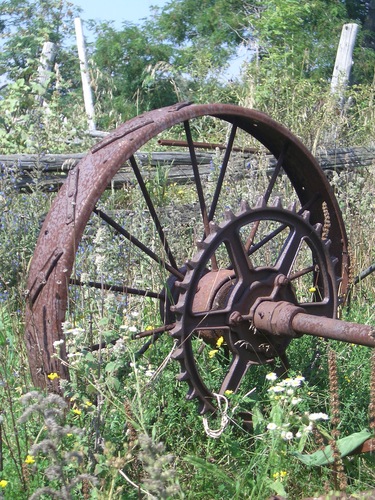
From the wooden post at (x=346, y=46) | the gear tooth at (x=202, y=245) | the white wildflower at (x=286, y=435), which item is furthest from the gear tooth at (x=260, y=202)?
the wooden post at (x=346, y=46)

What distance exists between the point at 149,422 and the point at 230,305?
604 millimetres

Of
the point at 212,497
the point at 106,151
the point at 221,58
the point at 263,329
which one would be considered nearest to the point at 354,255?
the point at 263,329

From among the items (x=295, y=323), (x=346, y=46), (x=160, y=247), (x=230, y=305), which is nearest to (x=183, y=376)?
(x=230, y=305)

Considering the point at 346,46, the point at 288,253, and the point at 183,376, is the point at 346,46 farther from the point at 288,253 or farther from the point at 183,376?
the point at 183,376

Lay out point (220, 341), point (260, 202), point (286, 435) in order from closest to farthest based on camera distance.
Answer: point (286, 435)
point (220, 341)
point (260, 202)

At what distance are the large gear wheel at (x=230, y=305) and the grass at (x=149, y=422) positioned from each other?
85 mm

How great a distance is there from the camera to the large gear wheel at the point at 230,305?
10.8 feet

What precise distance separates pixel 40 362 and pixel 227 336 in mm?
798

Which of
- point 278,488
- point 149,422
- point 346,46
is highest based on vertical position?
point 346,46

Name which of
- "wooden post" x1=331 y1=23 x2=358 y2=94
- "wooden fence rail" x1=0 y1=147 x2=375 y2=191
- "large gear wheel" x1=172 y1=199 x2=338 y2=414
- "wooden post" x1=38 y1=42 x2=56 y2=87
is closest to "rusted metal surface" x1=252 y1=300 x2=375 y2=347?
"large gear wheel" x1=172 y1=199 x2=338 y2=414

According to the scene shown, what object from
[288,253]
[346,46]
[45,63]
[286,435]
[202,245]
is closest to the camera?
[286,435]

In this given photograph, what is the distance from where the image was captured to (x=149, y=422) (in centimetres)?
320

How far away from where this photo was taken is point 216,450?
310cm

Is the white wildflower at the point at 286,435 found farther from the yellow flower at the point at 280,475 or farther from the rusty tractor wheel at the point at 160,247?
the rusty tractor wheel at the point at 160,247
